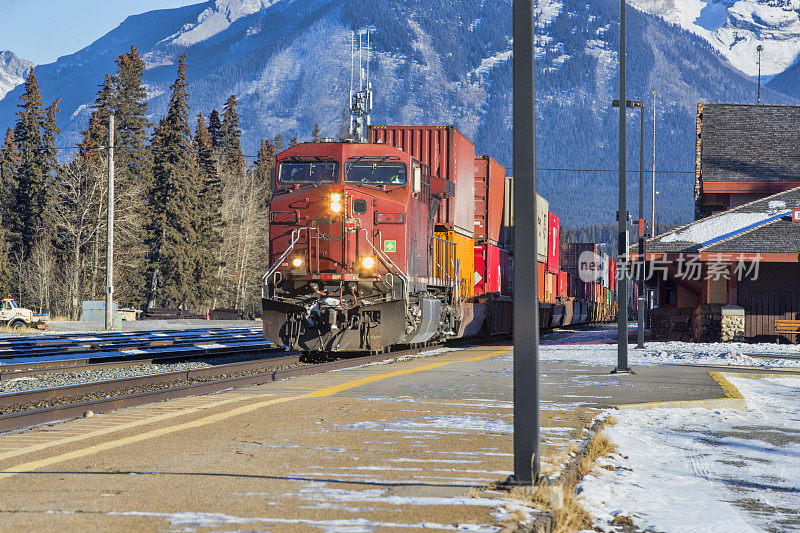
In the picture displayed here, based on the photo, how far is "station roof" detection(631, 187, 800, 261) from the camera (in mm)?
28422

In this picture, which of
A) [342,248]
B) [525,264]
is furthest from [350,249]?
[525,264]

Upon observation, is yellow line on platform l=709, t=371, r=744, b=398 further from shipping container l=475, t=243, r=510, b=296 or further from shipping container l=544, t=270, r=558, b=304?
shipping container l=544, t=270, r=558, b=304

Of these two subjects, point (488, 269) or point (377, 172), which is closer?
point (377, 172)

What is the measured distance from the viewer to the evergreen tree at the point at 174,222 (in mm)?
68688

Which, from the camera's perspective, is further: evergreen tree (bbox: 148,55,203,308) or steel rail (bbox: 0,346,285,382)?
evergreen tree (bbox: 148,55,203,308)

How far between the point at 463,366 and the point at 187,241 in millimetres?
55790

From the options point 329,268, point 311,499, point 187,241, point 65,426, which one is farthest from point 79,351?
point 187,241

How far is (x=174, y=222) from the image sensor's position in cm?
6919

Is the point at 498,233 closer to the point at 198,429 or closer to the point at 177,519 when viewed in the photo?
the point at 198,429

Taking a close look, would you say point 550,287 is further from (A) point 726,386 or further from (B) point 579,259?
(A) point 726,386

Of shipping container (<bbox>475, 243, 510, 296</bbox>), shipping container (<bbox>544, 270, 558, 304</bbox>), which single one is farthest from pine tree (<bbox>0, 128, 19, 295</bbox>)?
shipping container (<bbox>475, 243, 510, 296</bbox>)

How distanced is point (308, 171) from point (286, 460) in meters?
11.3

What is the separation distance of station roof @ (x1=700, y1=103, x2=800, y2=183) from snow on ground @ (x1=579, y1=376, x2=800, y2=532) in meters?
24.6

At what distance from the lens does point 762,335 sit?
1212 inches
